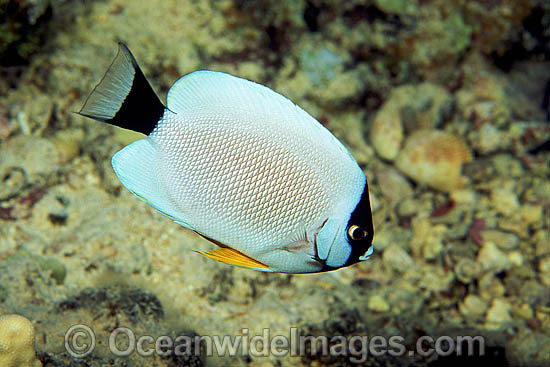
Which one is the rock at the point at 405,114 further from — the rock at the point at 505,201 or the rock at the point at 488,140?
the rock at the point at 505,201

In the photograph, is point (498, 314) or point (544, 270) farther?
point (544, 270)

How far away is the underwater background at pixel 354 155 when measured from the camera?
2.53 metres

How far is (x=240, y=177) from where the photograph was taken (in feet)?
4.86

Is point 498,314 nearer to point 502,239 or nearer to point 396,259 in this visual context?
point 502,239

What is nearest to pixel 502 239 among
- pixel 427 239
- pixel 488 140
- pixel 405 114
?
pixel 427 239

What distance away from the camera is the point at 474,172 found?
4.18 meters

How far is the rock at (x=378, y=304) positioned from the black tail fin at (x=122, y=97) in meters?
2.64

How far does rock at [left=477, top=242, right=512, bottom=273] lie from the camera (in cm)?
351

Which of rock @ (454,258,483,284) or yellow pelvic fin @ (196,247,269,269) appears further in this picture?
rock @ (454,258,483,284)

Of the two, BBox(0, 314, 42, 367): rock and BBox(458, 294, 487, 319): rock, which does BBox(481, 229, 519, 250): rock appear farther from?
BBox(0, 314, 42, 367): rock

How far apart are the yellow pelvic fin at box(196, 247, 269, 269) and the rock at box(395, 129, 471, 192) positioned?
312cm

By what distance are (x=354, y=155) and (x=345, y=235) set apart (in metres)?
2.62

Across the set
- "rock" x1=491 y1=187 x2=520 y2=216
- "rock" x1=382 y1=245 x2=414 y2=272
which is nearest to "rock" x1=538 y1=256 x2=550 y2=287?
"rock" x1=491 y1=187 x2=520 y2=216

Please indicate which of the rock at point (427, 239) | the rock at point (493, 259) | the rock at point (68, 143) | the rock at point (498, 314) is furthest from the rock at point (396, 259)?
the rock at point (68, 143)
